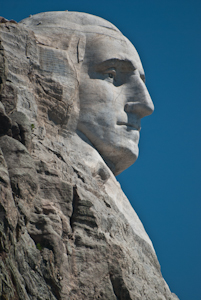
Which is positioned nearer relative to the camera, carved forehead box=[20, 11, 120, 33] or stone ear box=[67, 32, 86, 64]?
stone ear box=[67, 32, 86, 64]

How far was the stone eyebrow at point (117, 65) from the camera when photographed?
13820 millimetres

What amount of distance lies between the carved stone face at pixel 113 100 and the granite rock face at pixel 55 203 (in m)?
0.31

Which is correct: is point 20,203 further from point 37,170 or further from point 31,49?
point 31,49

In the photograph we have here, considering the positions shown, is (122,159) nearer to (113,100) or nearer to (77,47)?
(113,100)

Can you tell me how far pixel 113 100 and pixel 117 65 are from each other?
82 cm

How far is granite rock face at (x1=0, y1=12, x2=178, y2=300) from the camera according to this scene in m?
9.36

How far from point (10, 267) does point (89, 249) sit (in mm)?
2357

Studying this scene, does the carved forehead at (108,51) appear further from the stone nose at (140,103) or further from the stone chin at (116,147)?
the stone chin at (116,147)

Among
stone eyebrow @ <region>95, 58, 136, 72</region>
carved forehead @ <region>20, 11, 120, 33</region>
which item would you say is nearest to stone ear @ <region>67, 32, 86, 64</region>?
carved forehead @ <region>20, 11, 120, 33</region>

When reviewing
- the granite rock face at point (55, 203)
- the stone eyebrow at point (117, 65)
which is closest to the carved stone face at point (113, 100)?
the stone eyebrow at point (117, 65)

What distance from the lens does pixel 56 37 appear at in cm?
1374

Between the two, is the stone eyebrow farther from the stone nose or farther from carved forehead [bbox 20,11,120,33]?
carved forehead [bbox 20,11,120,33]

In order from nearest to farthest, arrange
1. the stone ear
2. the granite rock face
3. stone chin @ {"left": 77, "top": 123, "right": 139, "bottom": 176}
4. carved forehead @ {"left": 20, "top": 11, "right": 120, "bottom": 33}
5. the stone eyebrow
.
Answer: the granite rock face < stone chin @ {"left": 77, "top": 123, "right": 139, "bottom": 176} < the stone ear < the stone eyebrow < carved forehead @ {"left": 20, "top": 11, "right": 120, "bottom": 33}

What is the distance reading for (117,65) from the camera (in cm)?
1401
